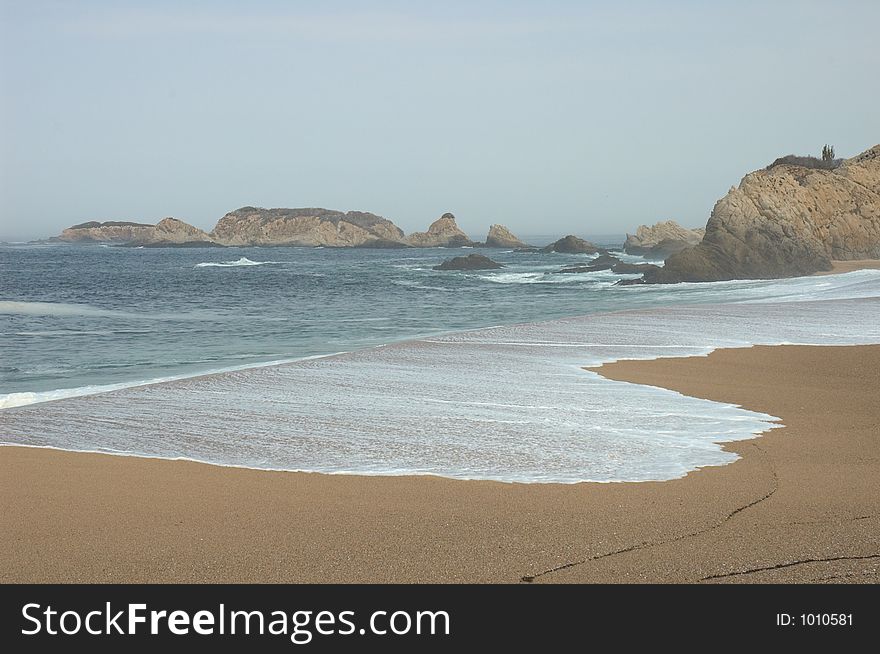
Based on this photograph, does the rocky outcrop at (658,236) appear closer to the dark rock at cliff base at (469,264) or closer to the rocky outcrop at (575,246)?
the rocky outcrop at (575,246)

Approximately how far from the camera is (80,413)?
392 inches

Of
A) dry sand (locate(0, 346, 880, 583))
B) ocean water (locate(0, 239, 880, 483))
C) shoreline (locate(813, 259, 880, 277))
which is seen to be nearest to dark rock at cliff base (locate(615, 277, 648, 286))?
shoreline (locate(813, 259, 880, 277))

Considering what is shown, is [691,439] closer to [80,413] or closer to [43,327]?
[80,413]

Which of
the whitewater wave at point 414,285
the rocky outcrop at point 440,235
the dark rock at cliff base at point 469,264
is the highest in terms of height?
the rocky outcrop at point 440,235

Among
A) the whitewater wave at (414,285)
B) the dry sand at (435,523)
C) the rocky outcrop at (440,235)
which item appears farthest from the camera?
the rocky outcrop at (440,235)

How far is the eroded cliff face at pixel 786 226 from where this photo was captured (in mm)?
38594

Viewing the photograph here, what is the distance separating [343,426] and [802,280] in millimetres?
29265

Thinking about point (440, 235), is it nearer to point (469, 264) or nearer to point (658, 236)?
point (658, 236)

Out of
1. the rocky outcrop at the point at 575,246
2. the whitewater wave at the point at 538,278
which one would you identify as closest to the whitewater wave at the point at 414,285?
the whitewater wave at the point at 538,278

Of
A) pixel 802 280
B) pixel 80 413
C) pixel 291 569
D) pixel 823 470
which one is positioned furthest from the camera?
pixel 802 280

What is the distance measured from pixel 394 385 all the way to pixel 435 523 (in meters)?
5.56

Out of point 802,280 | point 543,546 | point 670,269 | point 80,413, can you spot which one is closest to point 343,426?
point 80,413

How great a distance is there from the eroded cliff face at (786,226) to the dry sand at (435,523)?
3176 cm

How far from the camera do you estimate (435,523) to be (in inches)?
231
